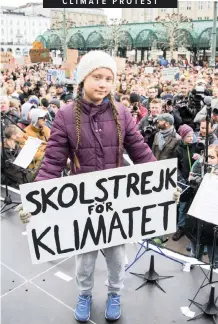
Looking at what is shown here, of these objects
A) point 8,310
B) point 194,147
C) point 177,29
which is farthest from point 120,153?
point 177,29

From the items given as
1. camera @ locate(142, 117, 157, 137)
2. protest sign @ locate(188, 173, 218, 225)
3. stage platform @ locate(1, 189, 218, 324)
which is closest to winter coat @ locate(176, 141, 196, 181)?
camera @ locate(142, 117, 157, 137)

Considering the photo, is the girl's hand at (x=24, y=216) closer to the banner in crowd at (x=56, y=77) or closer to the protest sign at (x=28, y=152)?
the protest sign at (x=28, y=152)

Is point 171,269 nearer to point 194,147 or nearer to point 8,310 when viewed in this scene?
point 8,310

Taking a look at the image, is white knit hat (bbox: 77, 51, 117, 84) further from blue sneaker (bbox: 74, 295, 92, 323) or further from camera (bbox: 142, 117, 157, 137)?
camera (bbox: 142, 117, 157, 137)

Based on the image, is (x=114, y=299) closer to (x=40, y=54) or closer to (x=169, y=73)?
(x=169, y=73)

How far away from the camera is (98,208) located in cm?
247

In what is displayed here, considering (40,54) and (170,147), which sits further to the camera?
(40,54)

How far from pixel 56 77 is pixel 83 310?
10.2 meters

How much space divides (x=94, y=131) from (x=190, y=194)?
58.5 inches

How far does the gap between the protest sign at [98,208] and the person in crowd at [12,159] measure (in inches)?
107

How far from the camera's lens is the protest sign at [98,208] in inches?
92.6

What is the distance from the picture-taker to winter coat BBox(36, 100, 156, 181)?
234cm

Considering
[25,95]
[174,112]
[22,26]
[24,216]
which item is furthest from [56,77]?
[22,26]

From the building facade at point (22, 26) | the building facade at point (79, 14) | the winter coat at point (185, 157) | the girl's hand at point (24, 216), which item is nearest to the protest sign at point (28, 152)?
the winter coat at point (185, 157)
